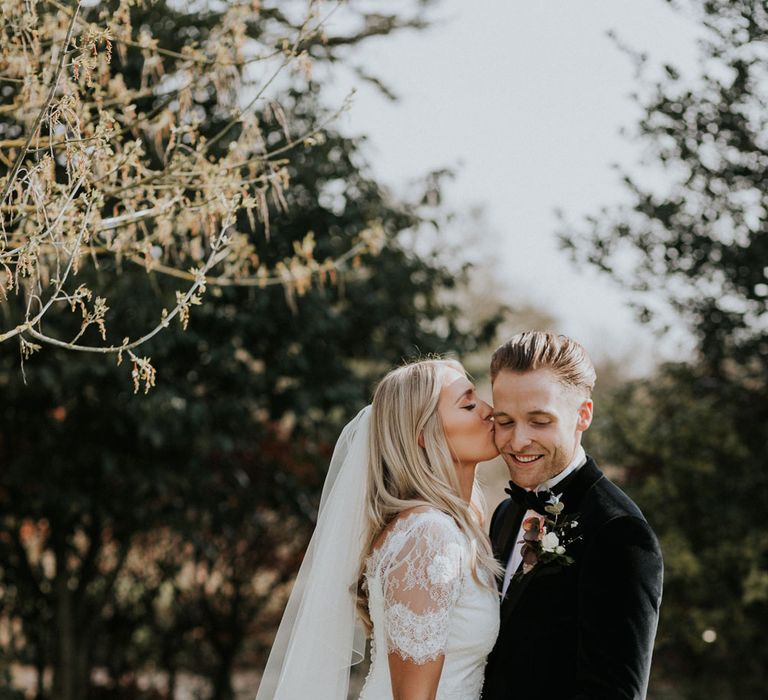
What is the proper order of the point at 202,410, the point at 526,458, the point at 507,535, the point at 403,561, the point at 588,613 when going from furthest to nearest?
the point at 202,410 < the point at 507,535 < the point at 526,458 < the point at 403,561 < the point at 588,613

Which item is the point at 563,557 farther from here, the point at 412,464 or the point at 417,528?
the point at 412,464

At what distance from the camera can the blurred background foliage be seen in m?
6.15

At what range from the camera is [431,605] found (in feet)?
10.1

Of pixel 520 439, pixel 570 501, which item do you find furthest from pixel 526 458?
pixel 570 501

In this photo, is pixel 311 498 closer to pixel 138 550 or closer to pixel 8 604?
pixel 138 550

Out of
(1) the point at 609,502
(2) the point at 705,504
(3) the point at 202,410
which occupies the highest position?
(2) the point at 705,504

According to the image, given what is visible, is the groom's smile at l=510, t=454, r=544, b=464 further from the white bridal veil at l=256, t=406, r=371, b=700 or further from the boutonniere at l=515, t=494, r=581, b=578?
the white bridal veil at l=256, t=406, r=371, b=700

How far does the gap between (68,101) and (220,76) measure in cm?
114

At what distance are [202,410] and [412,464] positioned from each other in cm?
307

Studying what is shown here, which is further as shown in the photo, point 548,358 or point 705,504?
point 705,504

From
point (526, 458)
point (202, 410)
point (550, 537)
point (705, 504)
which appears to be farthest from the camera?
point (705, 504)

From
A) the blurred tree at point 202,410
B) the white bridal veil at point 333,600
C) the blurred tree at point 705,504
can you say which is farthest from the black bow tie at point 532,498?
the blurred tree at point 705,504

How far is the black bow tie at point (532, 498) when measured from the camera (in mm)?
3225

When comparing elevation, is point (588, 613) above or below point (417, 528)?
below
